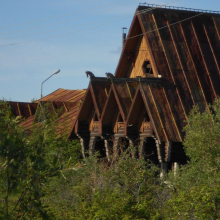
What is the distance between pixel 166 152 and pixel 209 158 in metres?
7.08

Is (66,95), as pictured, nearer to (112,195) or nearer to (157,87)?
(157,87)

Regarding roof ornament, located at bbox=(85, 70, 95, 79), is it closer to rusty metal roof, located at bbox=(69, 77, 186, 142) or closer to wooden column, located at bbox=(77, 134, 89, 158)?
rusty metal roof, located at bbox=(69, 77, 186, 142)

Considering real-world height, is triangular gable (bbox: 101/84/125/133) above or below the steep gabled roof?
below

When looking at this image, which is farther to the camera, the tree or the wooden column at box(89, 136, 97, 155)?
the wooden column at box(89, 136, 97, 155)

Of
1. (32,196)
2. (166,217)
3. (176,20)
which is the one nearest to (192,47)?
(176,20)

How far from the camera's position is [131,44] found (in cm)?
2986

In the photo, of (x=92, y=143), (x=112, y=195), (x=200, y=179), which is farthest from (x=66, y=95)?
(x=112, y=195)

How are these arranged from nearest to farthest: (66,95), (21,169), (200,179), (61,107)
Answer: (21,169)
(200,179)
(61,107)
(66,95)

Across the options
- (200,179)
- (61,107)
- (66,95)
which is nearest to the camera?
(200,179)

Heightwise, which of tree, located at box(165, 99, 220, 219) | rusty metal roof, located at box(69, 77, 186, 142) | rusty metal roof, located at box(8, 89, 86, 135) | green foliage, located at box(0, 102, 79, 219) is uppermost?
rusty metal roof, located at box(8, 89, 86, 135)

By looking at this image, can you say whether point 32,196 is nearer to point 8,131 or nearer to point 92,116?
point 8,131

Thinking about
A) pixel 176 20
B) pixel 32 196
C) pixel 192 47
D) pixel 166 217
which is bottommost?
pixel 166 217

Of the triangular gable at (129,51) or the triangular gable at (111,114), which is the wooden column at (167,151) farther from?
the triangular gable at (129,51)

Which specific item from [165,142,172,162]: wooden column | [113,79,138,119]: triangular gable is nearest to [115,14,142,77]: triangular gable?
[113,79,138,119]: triangular gable
